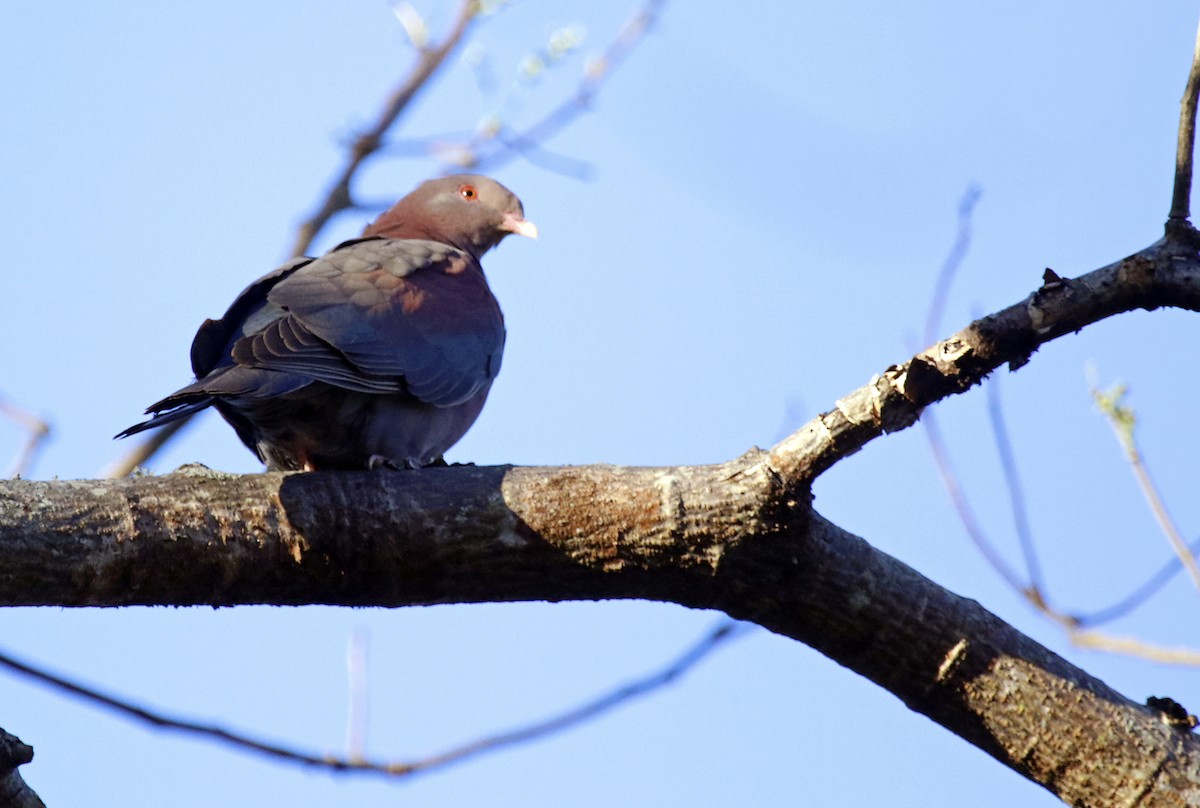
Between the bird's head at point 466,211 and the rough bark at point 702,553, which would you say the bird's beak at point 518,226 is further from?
the rough bark at point 702,553

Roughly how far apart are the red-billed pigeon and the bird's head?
866 millimetres

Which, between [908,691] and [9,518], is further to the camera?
[908,691]

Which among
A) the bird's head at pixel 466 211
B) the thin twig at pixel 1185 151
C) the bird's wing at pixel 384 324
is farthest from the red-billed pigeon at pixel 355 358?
the thin twig at pixel 1185 151

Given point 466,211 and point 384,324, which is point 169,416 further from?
point 466,211

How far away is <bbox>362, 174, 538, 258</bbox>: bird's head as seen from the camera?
18.6ft

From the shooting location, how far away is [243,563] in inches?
112

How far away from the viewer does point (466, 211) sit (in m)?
5.74

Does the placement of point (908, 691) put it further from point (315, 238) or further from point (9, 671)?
point (315, 238)

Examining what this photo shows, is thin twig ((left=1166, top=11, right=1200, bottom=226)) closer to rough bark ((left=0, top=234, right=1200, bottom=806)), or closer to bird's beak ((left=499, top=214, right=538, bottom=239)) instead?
rough bark ((left=0, top=234, right=1200, bottom=806))

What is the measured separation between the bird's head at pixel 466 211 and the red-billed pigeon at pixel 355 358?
2.84ft

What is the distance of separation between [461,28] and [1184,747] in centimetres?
418

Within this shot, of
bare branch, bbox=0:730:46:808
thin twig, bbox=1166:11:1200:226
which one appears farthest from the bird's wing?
thin twig, bbox=1166:11:1200:226

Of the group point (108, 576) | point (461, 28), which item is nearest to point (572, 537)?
point (108, 576)

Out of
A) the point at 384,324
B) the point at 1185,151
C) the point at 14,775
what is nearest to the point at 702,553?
the point at 1185,151
